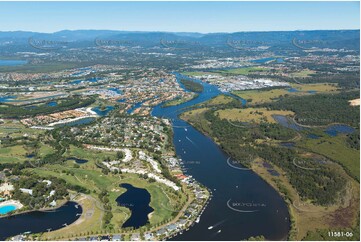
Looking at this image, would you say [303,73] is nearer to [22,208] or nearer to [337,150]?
[337,150]

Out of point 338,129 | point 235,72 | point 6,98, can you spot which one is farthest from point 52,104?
point 235,72

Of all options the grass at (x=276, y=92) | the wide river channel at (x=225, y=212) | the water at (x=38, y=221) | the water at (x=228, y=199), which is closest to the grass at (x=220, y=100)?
the grass at (x=276, y=92)

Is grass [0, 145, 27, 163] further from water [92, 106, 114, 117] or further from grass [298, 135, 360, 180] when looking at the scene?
grass [298, 135, 360, 180]

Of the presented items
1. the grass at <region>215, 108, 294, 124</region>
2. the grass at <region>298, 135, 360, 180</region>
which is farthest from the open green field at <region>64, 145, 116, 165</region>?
the grass at <region>298, 135, 360, 180</region>

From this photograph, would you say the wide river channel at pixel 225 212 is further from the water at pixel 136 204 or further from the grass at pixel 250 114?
the grass at pixel 250 114

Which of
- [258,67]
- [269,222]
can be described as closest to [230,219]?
[269,222]

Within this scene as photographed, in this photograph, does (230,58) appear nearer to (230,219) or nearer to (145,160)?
(145,160)

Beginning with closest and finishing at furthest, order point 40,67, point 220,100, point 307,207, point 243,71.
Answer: point 307,207
point 220,100
point 243,71
point 40,67
